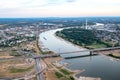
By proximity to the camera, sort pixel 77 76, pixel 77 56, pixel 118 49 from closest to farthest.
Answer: pixel 77 76, pixel 77 56, pixel 118 49

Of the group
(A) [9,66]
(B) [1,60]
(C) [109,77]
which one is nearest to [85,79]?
(C) [109,77]

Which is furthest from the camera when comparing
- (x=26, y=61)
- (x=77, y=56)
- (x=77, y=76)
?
(x=77, y=56)

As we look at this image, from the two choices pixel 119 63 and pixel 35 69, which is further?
pixel 119 63

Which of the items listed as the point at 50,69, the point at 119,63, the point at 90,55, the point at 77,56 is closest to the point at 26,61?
the point at 50,69

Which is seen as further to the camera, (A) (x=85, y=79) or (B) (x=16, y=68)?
(B) (x=16, y=68)

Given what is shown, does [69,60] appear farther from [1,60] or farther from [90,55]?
[1,60]

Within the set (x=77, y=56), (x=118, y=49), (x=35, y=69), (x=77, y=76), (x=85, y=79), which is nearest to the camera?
(x=85, y=79)

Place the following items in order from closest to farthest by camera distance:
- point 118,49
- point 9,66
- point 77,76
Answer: point 77,76
point 9,66
point 118,49

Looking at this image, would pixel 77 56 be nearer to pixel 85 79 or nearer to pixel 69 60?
pixel 69 60

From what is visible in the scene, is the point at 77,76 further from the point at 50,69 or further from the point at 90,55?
the point at 90,55
